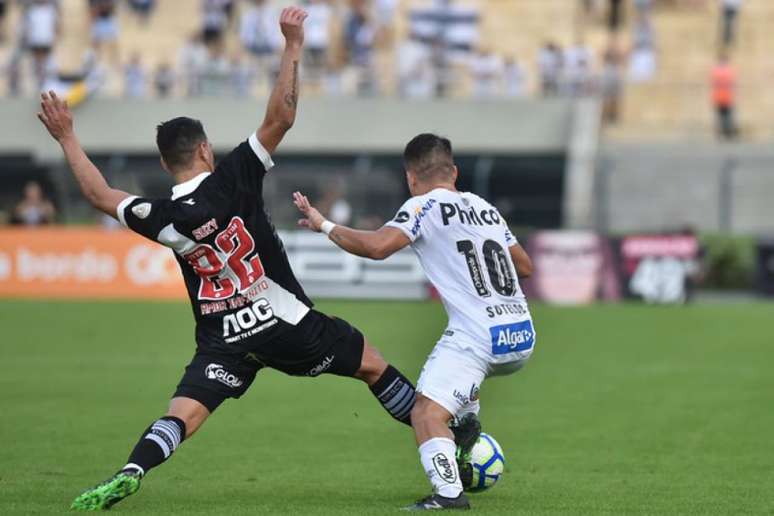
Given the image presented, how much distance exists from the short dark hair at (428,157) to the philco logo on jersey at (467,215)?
0.18 meters

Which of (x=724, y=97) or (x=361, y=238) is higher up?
Result: (x=361, y=238)

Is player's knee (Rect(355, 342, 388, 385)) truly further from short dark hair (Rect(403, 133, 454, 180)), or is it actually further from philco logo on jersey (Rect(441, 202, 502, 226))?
short dark hair (Rect(403, 133, 454, 180))

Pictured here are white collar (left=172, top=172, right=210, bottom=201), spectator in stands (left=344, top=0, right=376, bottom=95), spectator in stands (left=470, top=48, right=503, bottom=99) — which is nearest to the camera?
white collar (left=172, top=172, right=210, bottom=201)

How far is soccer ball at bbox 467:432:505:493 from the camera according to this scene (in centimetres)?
855

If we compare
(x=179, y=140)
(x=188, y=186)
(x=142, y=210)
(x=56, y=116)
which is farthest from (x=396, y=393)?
(x=56, y=116)

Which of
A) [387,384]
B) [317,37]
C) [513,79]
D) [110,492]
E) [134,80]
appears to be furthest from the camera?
[134,80]

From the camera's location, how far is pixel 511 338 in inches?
326

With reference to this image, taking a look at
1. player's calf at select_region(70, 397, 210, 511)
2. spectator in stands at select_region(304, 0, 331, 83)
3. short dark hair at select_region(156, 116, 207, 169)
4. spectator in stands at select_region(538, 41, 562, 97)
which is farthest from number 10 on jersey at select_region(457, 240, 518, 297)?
spectator in stands at select_region(538, 41, 562, 97)

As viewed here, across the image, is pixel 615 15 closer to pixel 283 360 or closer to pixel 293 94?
pixel 283 360

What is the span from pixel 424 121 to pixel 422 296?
27.6ft

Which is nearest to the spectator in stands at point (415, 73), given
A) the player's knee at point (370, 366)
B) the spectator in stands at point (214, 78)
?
the spectator in stands at point (214, 78)

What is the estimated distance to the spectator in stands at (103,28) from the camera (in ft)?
117

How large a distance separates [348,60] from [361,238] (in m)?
27.7

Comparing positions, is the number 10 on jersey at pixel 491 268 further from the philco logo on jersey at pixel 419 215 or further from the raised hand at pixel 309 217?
the raised hand at pixel 309 217
